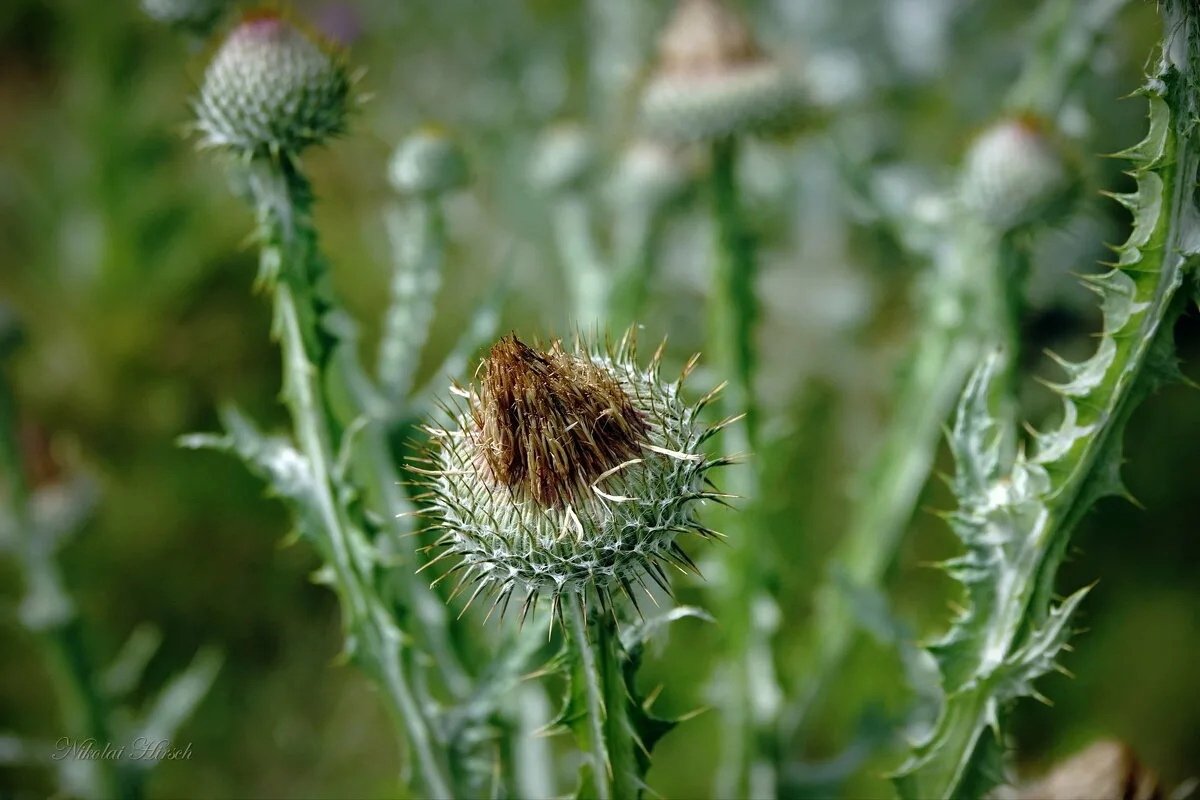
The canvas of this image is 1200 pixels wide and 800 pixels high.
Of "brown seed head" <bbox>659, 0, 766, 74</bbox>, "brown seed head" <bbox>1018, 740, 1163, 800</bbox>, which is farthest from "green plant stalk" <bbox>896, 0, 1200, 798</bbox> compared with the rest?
"brown seed head" <bbox>659, 0, 766, 74</bbox>

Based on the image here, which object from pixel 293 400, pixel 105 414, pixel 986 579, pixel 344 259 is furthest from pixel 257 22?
pixel 344 259

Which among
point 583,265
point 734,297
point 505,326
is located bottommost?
point 734,297

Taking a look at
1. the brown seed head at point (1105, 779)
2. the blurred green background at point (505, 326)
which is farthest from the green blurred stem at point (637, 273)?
the brown seed head at point (1105, 779)

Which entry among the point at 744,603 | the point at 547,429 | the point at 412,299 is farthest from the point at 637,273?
the point at 547,429

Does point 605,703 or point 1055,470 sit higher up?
point 1055,470

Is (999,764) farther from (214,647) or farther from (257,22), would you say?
(214,647)

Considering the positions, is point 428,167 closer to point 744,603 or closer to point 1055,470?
point 744,603

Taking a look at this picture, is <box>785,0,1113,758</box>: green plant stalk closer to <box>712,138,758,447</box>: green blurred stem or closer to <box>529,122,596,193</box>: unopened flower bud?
<box>712,138,758,447</box>: green blurred stem

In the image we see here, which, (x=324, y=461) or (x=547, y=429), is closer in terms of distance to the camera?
(x=547, y=429)
